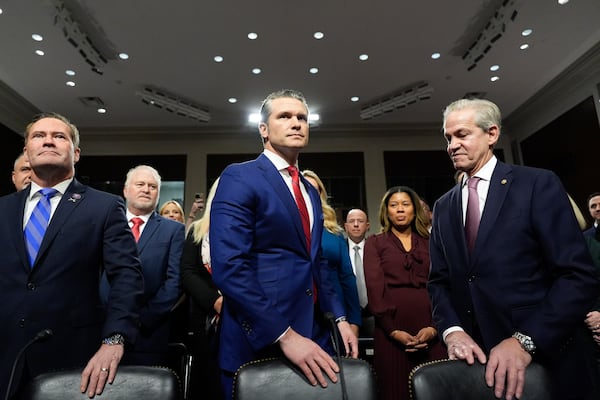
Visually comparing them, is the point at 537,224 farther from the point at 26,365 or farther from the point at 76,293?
the point at 26,365

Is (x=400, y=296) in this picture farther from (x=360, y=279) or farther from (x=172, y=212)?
(x=172, y=212)

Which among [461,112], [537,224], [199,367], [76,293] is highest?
[461,112]

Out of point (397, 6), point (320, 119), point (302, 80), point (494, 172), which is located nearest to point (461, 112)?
point (494, 172)

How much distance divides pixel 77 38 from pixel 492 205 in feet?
16.8

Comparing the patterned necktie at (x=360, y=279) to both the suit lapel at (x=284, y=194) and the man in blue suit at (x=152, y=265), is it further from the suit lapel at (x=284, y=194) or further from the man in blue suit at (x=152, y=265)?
the suit lapel at (x=284, y=194)

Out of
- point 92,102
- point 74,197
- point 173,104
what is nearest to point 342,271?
point 74,197

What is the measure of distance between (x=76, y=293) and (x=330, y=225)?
5.01 feet

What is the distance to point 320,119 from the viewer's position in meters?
7.27

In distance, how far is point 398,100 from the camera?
21.5ft

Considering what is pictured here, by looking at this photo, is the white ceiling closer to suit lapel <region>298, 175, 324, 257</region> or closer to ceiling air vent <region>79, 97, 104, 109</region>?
ceiling air vent <region>79, 97, 104, 109</region>

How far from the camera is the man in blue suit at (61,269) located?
135 cm

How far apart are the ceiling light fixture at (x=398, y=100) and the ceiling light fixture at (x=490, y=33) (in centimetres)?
78

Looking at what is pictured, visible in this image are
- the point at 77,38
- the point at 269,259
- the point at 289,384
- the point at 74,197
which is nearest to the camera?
the point at 289,384

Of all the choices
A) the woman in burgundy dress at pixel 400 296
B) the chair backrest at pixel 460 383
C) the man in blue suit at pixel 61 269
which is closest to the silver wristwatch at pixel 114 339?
the man in blue suit at pixel 61 269
